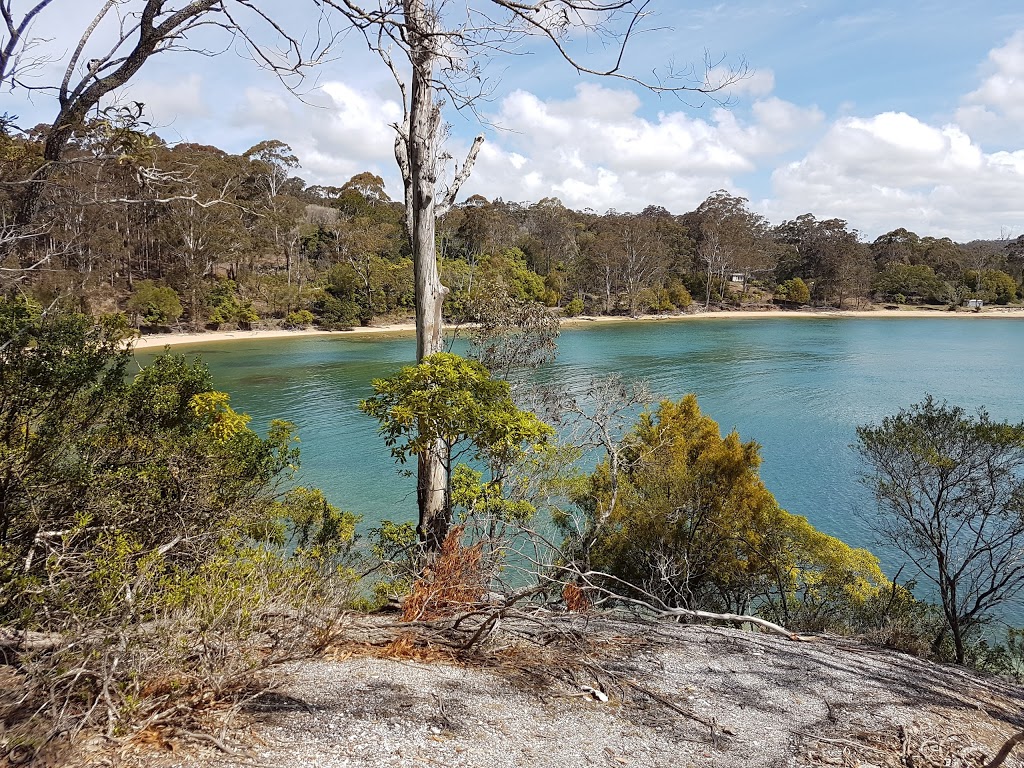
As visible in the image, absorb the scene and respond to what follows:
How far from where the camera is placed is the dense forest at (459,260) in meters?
36.7

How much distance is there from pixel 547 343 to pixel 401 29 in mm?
8154

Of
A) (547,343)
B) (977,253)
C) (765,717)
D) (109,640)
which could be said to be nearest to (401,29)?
(109,640)

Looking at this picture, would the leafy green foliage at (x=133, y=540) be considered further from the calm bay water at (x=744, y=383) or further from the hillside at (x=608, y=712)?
the calm bay water at (x=744, y=383)

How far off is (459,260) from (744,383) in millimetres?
13047

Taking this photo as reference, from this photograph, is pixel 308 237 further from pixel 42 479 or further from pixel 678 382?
pixel 42 479

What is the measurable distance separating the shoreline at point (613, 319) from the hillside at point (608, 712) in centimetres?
Answer: 3428

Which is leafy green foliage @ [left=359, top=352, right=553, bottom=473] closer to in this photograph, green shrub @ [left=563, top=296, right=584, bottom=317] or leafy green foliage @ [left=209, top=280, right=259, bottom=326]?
→ leafy green foliage @ [left=209, top=280, right=259, bottom=326]

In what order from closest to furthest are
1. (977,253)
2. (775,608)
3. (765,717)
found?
1. (765,717)
2. (775,608)
3. (977,253)

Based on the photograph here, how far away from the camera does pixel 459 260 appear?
1028 inches

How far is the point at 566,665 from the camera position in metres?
3.94

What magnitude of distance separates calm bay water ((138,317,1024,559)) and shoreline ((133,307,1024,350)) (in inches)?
77.7

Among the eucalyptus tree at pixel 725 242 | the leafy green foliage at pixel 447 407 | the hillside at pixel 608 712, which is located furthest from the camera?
the eucalyptus tree at pixel 725 242

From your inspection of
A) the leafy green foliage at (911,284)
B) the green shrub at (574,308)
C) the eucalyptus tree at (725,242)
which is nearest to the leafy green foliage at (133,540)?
the green shrub at (574,308)

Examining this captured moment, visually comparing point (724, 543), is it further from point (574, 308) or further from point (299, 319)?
point (574, 308)
